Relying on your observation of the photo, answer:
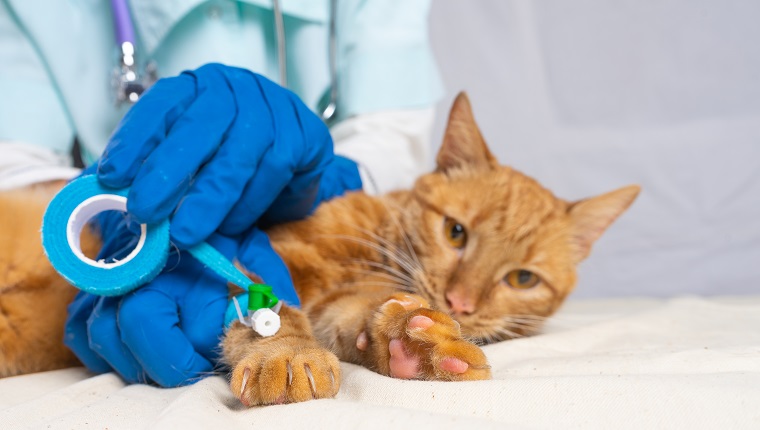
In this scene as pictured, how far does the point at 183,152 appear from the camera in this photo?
0.96 meters

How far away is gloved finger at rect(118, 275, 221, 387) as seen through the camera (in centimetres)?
91

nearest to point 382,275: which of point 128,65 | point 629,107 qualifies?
point 128,65

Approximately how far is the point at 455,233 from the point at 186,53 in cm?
101

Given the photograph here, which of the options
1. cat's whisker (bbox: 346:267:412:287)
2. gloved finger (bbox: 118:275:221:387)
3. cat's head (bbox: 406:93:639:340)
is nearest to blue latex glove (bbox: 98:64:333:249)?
gloved finger (bbox: 118:275:221:387)

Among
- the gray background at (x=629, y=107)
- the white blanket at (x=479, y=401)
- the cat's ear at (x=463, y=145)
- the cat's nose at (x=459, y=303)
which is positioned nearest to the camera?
the white blanket at (x=479, y=401)

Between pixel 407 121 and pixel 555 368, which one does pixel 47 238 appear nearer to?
pixel 555 368

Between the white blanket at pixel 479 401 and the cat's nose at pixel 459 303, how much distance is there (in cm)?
20

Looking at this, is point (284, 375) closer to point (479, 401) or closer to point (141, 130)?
point (479, 401)

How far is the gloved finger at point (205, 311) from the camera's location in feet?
3.22

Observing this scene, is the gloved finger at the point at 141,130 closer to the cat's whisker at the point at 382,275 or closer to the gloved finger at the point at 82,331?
the gloved finger at the point at 82,331

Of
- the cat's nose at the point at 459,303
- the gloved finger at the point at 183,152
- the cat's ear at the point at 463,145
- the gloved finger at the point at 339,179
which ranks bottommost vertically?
the cat's nose at the point at 459,303

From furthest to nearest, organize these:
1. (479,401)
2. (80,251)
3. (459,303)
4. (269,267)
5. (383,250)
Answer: (383,250) → (459,303) → (269,267) → (80,251) → (479,401)

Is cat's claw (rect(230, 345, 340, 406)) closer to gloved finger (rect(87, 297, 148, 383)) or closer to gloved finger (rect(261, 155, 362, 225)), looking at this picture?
gloved finger (rect(87, 297, 148, 383))

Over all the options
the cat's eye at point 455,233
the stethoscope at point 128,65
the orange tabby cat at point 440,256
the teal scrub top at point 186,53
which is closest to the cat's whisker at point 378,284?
the orange tabby cat at point 440,256
